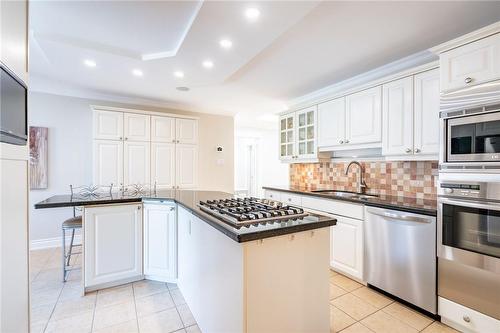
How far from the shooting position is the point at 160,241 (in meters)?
2.42

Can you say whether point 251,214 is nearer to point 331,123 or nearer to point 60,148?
point 331,123

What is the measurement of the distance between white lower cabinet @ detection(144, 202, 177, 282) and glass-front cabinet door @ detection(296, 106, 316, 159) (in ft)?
7.14

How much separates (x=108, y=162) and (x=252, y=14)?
10.2ft

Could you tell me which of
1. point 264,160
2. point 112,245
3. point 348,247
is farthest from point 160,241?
point 264,160

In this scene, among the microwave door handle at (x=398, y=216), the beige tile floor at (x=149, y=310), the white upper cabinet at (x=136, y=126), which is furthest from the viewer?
the white upper cabinet at (x=136, y=126)

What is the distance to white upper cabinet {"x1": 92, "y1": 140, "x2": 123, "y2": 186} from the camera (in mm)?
3541

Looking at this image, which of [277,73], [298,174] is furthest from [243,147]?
[277,73]

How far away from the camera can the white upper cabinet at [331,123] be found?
307 cm

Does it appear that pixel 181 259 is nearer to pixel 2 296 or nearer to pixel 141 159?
pixel 2 296

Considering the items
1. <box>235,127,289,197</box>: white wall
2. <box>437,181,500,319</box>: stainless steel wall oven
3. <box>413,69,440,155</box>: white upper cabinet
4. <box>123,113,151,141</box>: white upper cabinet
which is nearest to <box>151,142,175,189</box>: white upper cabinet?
<box>123,113,151,141</box>: white upper cabinet

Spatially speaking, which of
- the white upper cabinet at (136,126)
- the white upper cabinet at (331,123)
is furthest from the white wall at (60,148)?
the white upper cabinet at (331,123)

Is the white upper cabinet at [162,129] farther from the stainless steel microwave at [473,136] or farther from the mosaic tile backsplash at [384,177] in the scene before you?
the stainless steel microwave at [473,136]

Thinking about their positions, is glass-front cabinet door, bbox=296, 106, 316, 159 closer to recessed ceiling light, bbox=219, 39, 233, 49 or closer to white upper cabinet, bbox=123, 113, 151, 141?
recessed ceiling light, bbox=219, 39, 233, 49

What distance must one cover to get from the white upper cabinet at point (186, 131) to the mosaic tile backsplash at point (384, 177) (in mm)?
2122
